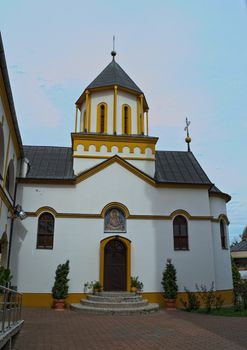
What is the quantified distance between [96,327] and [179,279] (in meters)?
7.04

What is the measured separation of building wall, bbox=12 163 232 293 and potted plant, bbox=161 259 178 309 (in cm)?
54

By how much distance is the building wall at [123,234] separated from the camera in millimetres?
16047

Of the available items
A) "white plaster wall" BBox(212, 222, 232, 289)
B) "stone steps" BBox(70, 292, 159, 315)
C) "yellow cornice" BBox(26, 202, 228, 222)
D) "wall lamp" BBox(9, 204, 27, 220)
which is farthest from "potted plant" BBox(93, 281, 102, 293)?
"white plaster wall" BBox(212, 222, 232, 289)

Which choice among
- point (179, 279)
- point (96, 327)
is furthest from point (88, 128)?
point (96, 327)

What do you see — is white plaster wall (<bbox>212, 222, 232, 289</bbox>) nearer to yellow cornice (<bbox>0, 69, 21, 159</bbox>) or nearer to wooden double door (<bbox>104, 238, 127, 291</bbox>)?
wooden double door (<bbox>104, 238, 127, 291</bbox>)

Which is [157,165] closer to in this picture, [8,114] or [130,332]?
[8,114]

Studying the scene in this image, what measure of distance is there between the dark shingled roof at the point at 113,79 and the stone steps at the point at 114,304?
1214 cm

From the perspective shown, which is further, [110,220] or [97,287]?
[110,220]

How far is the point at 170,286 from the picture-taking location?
1582cm

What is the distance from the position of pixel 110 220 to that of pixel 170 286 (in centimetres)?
439

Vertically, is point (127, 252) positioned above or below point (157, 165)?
below

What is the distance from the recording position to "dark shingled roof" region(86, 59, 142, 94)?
2039 centimetres

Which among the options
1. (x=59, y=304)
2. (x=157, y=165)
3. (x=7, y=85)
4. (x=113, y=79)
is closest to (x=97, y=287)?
(x=59, y=304)

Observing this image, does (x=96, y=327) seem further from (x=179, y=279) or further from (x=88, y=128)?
(x=88, y=128)
